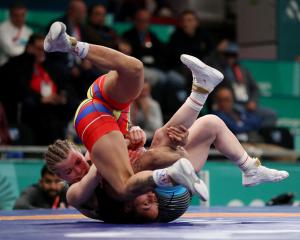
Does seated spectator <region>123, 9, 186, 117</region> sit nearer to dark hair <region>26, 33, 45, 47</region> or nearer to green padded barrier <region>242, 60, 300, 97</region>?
dark hair <region>26, 33, 45, 47</region>

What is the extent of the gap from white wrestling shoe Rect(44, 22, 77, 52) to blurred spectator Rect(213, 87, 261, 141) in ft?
15.0

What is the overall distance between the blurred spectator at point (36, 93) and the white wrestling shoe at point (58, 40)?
3.86 meters

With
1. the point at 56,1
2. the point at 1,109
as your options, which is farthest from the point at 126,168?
the point at 56,1

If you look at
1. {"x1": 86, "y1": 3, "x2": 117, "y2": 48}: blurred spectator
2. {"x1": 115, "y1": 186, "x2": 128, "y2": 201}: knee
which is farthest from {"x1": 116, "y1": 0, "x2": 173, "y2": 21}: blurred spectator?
{"x1": 115, "y1": 186, "x2": 128, "y2": 201}: knee

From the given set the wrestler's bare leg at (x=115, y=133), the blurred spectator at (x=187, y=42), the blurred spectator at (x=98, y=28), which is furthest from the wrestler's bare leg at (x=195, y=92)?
the blurred spectator at (x=187, y=42)

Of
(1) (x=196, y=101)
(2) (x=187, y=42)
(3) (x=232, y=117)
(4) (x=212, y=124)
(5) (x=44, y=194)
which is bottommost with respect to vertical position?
(5) (x=44, y=194)

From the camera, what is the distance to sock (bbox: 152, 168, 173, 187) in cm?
565

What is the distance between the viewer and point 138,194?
5957mm

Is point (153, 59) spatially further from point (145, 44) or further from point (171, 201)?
point (171, 201)

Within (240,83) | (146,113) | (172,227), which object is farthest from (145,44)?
(172,227)

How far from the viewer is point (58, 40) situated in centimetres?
603

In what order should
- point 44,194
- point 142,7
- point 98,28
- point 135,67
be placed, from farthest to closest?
1. point 142,7
2. point 98,28
3. point 44,194
4. point 135,67

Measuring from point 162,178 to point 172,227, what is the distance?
396 mm

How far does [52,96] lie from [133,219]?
13.0 ft
